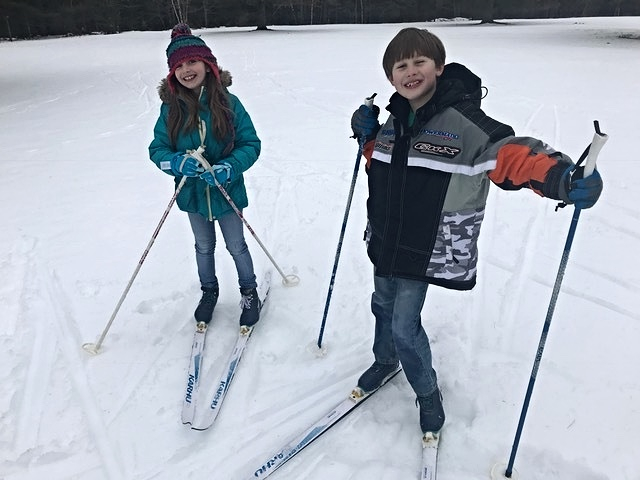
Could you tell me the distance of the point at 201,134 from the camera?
315cm

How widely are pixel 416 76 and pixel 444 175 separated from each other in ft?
1.54

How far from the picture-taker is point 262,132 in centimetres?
912

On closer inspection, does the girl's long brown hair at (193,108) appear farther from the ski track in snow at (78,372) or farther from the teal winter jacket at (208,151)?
the ski track in snow at (78,372)

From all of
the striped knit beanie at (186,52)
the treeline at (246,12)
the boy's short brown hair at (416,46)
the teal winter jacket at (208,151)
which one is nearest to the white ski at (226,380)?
the teal winter jacket at (208,151)

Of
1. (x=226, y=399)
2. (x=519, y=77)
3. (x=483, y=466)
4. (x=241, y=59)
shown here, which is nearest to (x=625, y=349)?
(x=483, y=466)

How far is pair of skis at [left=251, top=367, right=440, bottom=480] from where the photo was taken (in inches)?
103

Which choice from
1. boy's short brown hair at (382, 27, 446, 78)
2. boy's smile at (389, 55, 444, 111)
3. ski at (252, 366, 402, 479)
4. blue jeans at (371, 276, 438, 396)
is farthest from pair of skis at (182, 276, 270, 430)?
boy's short brown hair at (382, 27, 446, 78)

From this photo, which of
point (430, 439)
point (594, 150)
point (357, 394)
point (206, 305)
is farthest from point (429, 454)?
point (206, 305)

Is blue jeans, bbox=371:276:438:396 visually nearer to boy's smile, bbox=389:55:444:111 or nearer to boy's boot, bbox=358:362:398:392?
boy's boot, bbox=358:362:398:392

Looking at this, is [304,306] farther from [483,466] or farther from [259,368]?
[483,466]

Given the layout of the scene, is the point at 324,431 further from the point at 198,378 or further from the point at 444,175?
the point at 444,175

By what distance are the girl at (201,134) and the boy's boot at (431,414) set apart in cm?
178

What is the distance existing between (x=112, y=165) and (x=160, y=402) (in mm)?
5668

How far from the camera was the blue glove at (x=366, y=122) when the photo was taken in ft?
8.89
